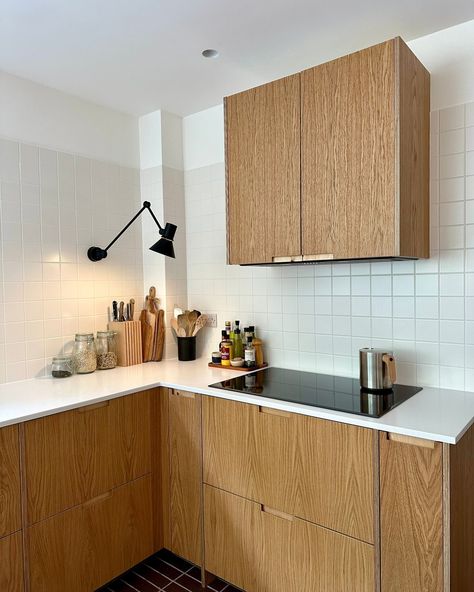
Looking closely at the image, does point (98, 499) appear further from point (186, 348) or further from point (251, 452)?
point (186, 348)

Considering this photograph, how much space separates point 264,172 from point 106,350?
Answer: 51.6 inches

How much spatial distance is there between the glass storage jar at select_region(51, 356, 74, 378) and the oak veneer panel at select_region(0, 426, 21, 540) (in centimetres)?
68

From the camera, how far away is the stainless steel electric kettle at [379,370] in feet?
6.22

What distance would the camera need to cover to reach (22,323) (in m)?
2.28

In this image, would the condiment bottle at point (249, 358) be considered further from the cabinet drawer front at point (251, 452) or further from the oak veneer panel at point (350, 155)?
the oak veneer panel at point (350, 155)

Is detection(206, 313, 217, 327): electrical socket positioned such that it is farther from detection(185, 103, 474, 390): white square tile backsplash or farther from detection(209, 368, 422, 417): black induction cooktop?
detection(209, 368, 422, 417): black induction cooktop

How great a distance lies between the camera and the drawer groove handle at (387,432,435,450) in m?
1.43

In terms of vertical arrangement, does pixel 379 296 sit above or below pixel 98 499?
above

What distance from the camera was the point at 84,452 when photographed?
6.15ft

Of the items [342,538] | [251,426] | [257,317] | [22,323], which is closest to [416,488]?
[342,538]

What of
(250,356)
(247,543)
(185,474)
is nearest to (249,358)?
(250,356)

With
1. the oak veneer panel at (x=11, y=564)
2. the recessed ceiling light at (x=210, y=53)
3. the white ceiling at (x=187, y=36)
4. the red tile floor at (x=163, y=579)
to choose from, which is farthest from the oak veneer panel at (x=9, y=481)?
the recessed ceiling light at (x=210, y=53)

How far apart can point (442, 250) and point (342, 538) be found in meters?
1.22

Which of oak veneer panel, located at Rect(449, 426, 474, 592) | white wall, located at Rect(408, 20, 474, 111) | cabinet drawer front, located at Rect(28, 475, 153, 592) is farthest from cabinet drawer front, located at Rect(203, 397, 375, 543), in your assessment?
white wall, located at Rect(408, 20, 474, 111)
